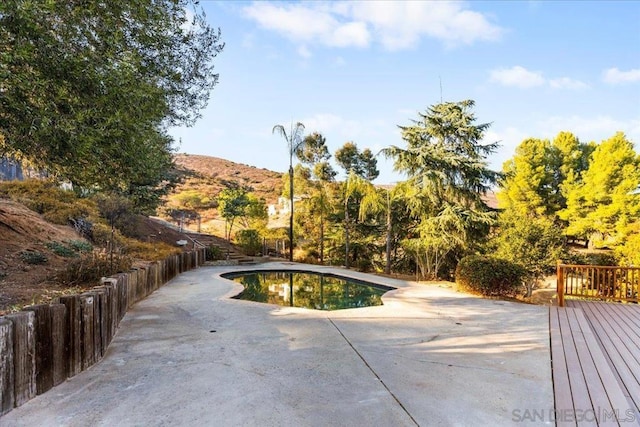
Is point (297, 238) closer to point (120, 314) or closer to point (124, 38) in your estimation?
point (120, 314)

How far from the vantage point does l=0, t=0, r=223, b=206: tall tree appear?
128 inches

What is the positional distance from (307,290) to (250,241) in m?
8.19

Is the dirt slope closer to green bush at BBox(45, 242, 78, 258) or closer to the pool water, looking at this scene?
green bush at BBox(45, 242, 78, 258)

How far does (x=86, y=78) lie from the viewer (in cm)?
368

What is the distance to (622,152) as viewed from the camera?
735 inches

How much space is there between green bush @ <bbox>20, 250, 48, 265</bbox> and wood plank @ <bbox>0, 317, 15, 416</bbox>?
5647 millimetres

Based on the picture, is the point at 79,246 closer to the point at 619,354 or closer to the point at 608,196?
the point at 619,354

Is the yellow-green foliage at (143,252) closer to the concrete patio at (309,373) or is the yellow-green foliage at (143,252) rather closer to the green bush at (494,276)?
the concrete patio at (309,373)

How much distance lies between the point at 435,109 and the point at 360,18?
4.77m

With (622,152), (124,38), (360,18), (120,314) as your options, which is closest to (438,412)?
(120,314)

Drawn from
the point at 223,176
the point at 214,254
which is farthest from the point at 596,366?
the point at 223,176

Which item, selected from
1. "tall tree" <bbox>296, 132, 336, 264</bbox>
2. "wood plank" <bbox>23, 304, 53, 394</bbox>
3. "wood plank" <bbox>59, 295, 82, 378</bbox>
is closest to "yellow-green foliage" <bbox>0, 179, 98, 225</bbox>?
"tall tree" <bbox>296, 132, 336, 264</bbox>

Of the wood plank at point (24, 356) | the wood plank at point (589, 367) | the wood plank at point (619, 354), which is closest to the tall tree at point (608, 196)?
the wood plank at point (619, 354)

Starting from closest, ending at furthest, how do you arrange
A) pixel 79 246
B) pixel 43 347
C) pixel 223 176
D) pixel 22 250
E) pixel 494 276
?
pixel 43 347
pixel 22 250
pixel 494 276
pixel 79 246
pixel 223 176
